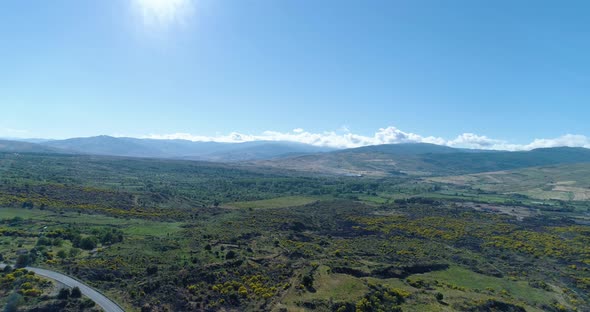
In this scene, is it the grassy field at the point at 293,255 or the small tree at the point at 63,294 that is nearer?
the small tree at the point at 63,294

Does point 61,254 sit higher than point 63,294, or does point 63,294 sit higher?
point 63,294

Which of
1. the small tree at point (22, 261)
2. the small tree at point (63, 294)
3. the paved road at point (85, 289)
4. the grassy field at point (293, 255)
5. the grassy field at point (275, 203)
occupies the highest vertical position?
the small tree at point (22, 261)

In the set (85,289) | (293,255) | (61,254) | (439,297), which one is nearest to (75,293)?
(85,289)

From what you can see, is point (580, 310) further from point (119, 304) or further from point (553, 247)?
point (119, 304)

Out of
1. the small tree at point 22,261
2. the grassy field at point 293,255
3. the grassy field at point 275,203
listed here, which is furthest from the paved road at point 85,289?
the grassy field at point 275,203

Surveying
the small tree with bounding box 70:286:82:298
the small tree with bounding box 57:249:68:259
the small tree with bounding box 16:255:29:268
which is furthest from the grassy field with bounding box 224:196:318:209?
the small tree with bounding box 70:286:82:298

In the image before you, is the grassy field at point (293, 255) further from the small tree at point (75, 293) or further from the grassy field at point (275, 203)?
the grassy field at point (275, 203)

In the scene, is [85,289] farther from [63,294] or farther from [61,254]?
[61,254]

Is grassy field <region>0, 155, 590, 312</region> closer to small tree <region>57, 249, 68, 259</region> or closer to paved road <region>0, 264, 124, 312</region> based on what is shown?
small tree <region>57, 249, 68, 259</region>
